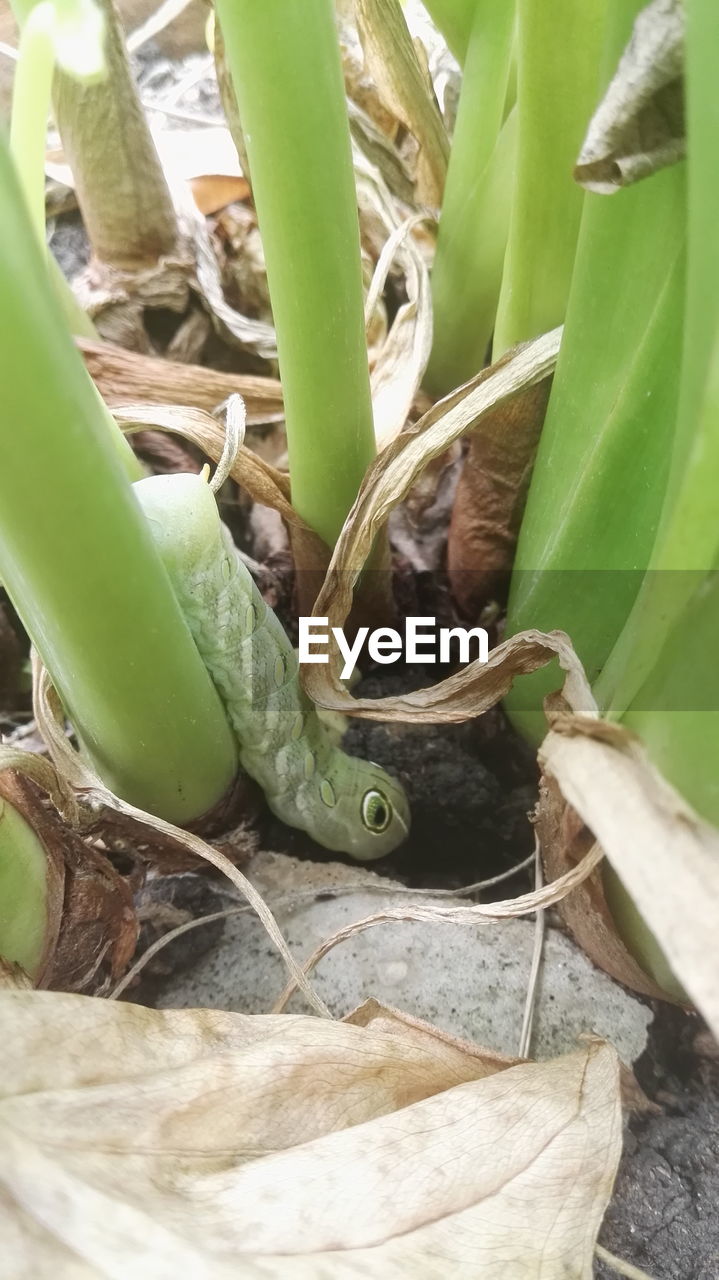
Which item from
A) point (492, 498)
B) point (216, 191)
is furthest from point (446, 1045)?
point (216, 191)

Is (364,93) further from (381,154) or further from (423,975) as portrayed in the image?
(423,975)

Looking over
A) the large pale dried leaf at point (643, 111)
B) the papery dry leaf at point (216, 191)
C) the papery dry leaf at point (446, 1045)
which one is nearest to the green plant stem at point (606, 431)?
the large pale dried leaf at point (643, 111)

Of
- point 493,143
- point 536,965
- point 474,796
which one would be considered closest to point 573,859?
point 536,965

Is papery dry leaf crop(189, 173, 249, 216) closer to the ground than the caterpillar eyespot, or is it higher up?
higher up

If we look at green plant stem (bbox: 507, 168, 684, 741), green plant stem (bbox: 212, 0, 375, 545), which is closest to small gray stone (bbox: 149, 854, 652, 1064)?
green plant stem (bbox: 507, 168, 684, 741)

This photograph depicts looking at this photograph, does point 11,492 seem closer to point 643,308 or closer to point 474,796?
point 643,308

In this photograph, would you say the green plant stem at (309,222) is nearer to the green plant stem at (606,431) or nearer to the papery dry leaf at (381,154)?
the green plant stem at (606,431)

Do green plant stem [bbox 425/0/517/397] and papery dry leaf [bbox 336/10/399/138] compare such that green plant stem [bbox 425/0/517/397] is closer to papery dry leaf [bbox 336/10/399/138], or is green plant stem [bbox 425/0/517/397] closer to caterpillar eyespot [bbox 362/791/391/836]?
papery dry leaf [bbox 336/10/399/138]
